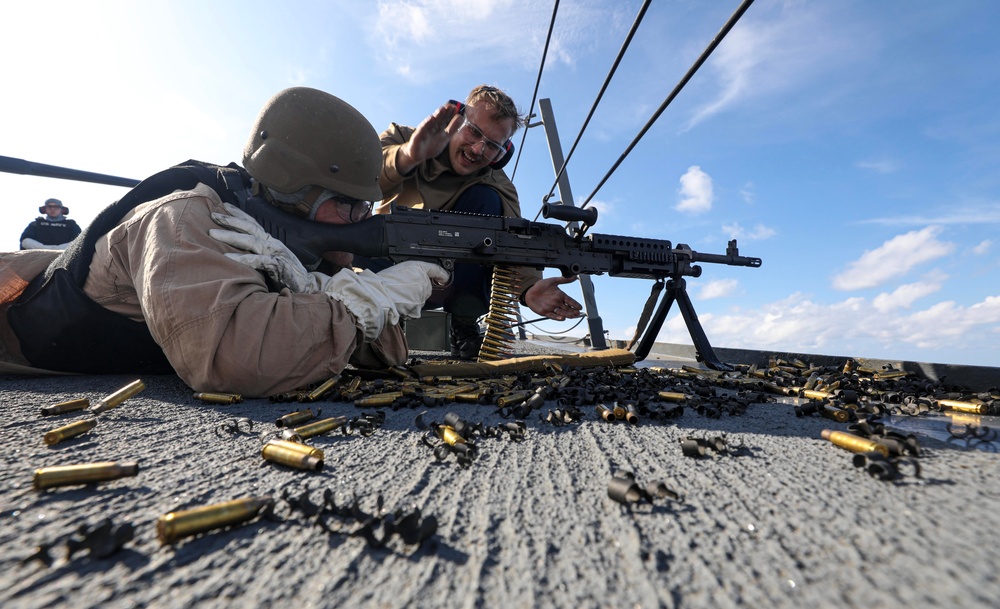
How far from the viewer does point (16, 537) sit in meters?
0.94

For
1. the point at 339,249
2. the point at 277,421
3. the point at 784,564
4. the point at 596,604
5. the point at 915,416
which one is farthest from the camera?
the point at 339,249

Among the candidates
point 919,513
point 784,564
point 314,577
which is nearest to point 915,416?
point 919,513

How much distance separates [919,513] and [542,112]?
8228 millimetres

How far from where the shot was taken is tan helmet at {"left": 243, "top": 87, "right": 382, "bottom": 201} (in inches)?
123

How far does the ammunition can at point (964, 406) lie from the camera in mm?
2359

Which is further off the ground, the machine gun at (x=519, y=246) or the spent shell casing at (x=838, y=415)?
the machine gun at (x=519, y=246)

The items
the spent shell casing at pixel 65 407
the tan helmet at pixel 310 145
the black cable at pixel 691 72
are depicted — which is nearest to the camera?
the spent shell casing at pixel 65 407

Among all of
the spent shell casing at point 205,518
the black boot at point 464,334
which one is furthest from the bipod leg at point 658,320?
the spent shell casing at point 205,518

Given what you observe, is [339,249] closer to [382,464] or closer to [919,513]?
[382,464]

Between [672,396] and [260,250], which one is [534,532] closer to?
[672,396]

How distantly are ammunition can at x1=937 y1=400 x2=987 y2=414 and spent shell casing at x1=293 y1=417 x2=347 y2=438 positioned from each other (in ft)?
10.1

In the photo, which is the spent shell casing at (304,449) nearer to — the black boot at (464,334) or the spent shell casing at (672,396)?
the spent shell casing at (672,396)

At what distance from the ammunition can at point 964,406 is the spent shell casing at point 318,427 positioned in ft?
10.1

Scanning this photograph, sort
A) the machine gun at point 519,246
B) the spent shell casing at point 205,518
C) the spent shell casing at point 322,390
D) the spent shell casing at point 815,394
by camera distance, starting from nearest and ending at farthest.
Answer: the spent shell casing at point 205,518 < the spent shell casing at point 322,390 < the spent shell casing at point 815,394 < the machine gun at point 519,246
